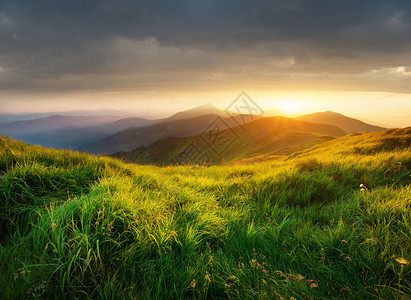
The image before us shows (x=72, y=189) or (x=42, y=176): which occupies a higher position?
(x=42, y=176)

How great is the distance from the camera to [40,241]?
2.91 m

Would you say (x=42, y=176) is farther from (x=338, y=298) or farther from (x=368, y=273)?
(x=368, y=273)

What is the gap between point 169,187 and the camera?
18.5 feet

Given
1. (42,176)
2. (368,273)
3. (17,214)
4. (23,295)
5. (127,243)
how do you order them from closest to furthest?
1. (23,295)
2. (368,273)
3. (127,243)
4. (17,214)
5. (42,176)

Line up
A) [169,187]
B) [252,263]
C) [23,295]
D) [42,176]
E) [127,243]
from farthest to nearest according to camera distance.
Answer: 1. [169,187]
2. [42,176]
3. [127,243]
4. [252,263]
5. [23,295]

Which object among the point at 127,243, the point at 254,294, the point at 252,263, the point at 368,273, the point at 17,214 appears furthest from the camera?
the point at 17,214

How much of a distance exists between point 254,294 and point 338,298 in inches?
34.5

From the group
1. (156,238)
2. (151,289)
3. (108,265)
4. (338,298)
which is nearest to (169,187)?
(156,238)

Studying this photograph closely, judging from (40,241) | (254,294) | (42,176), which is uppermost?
(42,176)

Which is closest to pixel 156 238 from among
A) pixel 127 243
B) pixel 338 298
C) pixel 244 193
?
pixel 127 243

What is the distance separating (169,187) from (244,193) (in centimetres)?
202

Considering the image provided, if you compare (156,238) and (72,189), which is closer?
(156,238)

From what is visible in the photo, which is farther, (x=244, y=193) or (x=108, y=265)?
(x=244, y=193)

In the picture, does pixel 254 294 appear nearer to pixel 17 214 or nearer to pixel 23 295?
pixel 23 295
